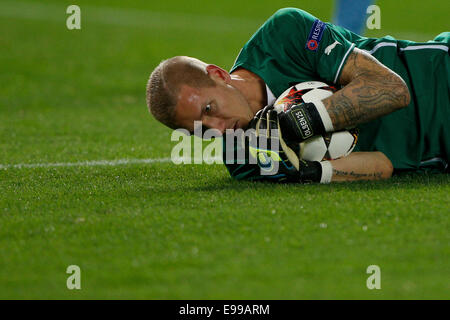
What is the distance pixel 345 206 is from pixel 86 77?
6.95 meters

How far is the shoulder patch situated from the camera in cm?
376

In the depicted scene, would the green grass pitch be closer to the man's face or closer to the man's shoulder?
the man's face

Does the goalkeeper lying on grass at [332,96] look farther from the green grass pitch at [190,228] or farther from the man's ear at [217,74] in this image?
the green grass pitch at [190,228]

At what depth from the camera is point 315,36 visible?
3.77 m

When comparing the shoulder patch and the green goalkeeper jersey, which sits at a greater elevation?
the shoulder patch

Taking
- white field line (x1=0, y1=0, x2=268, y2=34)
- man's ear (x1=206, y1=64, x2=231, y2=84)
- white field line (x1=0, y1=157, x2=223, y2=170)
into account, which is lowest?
white field line (x1=0, y1=157, x2=223, y2=170)

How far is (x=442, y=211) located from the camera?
312 centimetres

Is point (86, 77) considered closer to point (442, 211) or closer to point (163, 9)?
point (442, 211)

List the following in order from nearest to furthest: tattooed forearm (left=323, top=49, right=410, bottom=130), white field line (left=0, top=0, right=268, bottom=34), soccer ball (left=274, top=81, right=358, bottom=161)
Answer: tattooed forearm (left=323, top=49, right=410, bottom=130), soccer ball (left=274, top=81, right=358, bottom=161), white field line (left=0, top=0, right=268, bottom=34)

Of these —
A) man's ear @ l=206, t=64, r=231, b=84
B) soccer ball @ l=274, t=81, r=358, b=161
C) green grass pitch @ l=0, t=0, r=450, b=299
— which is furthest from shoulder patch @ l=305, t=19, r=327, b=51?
green grass pitch @ l=0, t=0, r=450, b=299

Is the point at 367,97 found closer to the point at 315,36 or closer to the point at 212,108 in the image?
the point at 315,36

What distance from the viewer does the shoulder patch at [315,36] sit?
12.3ft

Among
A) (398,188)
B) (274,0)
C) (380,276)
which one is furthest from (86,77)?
(274,0)

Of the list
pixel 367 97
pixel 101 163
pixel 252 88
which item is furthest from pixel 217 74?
pixel 101 163
